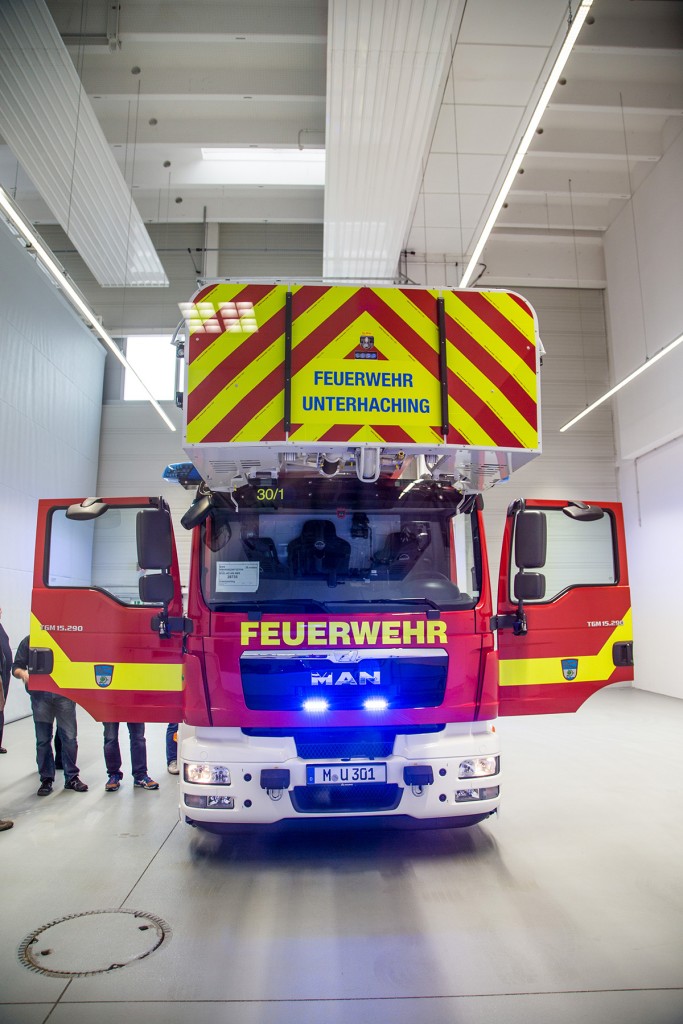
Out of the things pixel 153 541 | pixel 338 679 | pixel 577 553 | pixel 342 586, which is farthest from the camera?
pixel 577 553

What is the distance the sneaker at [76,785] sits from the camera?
5074 mm

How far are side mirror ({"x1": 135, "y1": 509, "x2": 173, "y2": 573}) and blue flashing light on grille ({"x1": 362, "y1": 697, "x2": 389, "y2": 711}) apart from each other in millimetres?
1285

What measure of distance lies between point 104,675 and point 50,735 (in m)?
2.09

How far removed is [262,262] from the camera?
12852mm

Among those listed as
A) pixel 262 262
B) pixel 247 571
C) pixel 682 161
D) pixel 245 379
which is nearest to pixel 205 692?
pixel 247 571

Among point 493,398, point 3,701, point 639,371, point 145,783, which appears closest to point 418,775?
point 493,398

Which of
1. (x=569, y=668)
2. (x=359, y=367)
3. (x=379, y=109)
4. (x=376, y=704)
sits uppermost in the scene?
(x=379, y=109)

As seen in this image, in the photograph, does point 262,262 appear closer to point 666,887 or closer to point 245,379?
point 245,379

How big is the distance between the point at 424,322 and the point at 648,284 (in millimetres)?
9292

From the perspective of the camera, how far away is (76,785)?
5.10 m

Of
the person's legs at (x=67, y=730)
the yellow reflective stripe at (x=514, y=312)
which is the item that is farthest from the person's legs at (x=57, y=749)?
the yellow reflective stripe at (x=514, y=312)

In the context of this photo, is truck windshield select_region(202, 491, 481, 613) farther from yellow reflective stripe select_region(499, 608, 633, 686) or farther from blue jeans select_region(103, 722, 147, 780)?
blue jeans select_region(103, 722, 147, 780)

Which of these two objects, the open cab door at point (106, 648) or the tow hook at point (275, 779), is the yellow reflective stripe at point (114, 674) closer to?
the open cab door at point (106, 648)

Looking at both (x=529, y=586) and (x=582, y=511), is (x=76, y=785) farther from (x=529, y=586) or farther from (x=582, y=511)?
(x=582, y=511)
